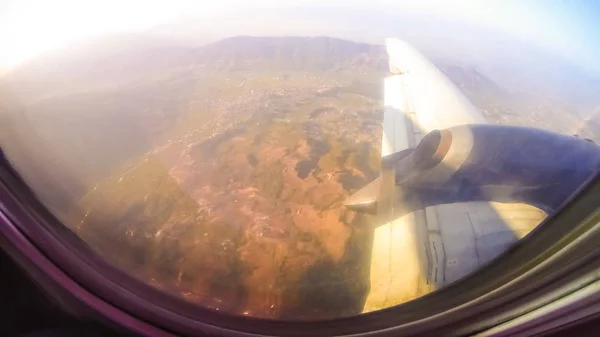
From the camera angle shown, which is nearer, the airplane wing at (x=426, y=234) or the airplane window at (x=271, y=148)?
the airplane window at (x=271, y=148)

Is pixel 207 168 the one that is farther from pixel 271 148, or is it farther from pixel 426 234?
pixel 426 234

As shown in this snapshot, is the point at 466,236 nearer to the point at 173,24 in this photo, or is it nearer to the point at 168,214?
the point at 168,214

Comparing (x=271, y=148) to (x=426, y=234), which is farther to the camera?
(x=426, y=234)

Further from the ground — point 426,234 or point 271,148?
point 271,148

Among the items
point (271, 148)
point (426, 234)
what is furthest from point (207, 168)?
point (426, 234)

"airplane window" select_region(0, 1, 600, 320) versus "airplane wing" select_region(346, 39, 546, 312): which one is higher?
"airplane window" select_region(0, 1, 600, 320)

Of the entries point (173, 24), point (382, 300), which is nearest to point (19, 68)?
point (173, 24)

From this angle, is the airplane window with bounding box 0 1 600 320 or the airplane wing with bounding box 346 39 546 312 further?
the airplane wing with bounding box 346 39 546 312

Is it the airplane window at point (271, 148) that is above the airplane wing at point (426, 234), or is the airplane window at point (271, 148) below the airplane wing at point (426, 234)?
above
